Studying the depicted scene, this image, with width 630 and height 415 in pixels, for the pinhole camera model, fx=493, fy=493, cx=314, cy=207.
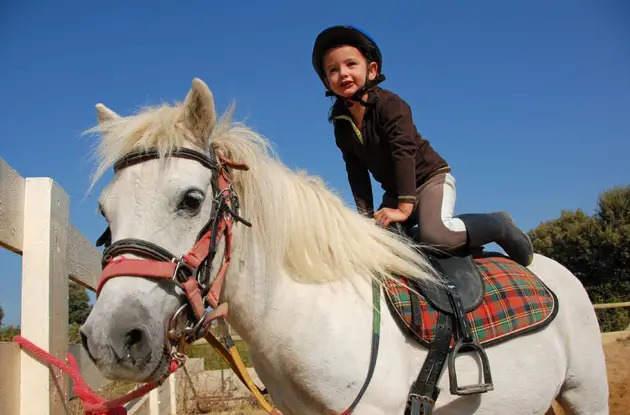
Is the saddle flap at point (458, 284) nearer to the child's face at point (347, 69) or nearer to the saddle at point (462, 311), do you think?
the saddle at point (462, 311)

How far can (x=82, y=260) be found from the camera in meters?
3.10

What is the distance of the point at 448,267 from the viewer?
2656 mm

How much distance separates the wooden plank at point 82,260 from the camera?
283cm

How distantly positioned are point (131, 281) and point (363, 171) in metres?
1.99

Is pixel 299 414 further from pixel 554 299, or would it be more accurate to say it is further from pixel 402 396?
pixel 554 299

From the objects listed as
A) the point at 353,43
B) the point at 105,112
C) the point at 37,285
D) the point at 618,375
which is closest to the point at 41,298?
the point at 37,285

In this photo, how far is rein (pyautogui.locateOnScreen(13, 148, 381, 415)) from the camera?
176cm

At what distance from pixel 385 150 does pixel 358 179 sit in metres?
0.48

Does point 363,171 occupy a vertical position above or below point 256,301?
above

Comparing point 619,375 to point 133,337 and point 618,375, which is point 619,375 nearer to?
point 618,375

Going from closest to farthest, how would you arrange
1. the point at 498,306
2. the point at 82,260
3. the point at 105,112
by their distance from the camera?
the point at 105,112 < the point at 498,306 < the point at 82,260

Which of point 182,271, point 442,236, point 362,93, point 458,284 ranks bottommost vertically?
point 458,284

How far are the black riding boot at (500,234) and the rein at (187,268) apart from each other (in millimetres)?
842

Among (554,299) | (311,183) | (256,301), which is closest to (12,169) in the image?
(256,301)
